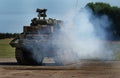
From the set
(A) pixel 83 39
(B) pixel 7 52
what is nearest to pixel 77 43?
(A) pixel 83 39

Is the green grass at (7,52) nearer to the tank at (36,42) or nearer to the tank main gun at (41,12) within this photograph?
the tank main gun at (41,12)

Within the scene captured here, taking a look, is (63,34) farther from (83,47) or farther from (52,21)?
(83,47)

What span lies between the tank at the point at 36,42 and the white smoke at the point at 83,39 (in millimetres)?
450

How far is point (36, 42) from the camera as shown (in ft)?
96.8

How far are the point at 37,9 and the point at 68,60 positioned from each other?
436 cm

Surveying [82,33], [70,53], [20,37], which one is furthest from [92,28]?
[20,37]

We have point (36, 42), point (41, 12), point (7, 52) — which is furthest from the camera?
point (7, 52)

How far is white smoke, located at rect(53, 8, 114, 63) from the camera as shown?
3005 cm

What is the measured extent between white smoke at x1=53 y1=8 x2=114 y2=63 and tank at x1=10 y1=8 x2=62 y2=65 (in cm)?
45

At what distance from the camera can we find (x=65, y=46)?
30.0m

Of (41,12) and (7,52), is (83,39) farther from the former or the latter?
(7,52)

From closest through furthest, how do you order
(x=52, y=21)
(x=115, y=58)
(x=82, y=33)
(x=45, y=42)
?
(x=45, y=42)
(x=52, y=21)
(x=82, y=33)
(x=115, y=58)

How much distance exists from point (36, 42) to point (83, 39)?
5803 millimetres

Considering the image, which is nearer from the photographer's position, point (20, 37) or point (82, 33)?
point (20, 37)
